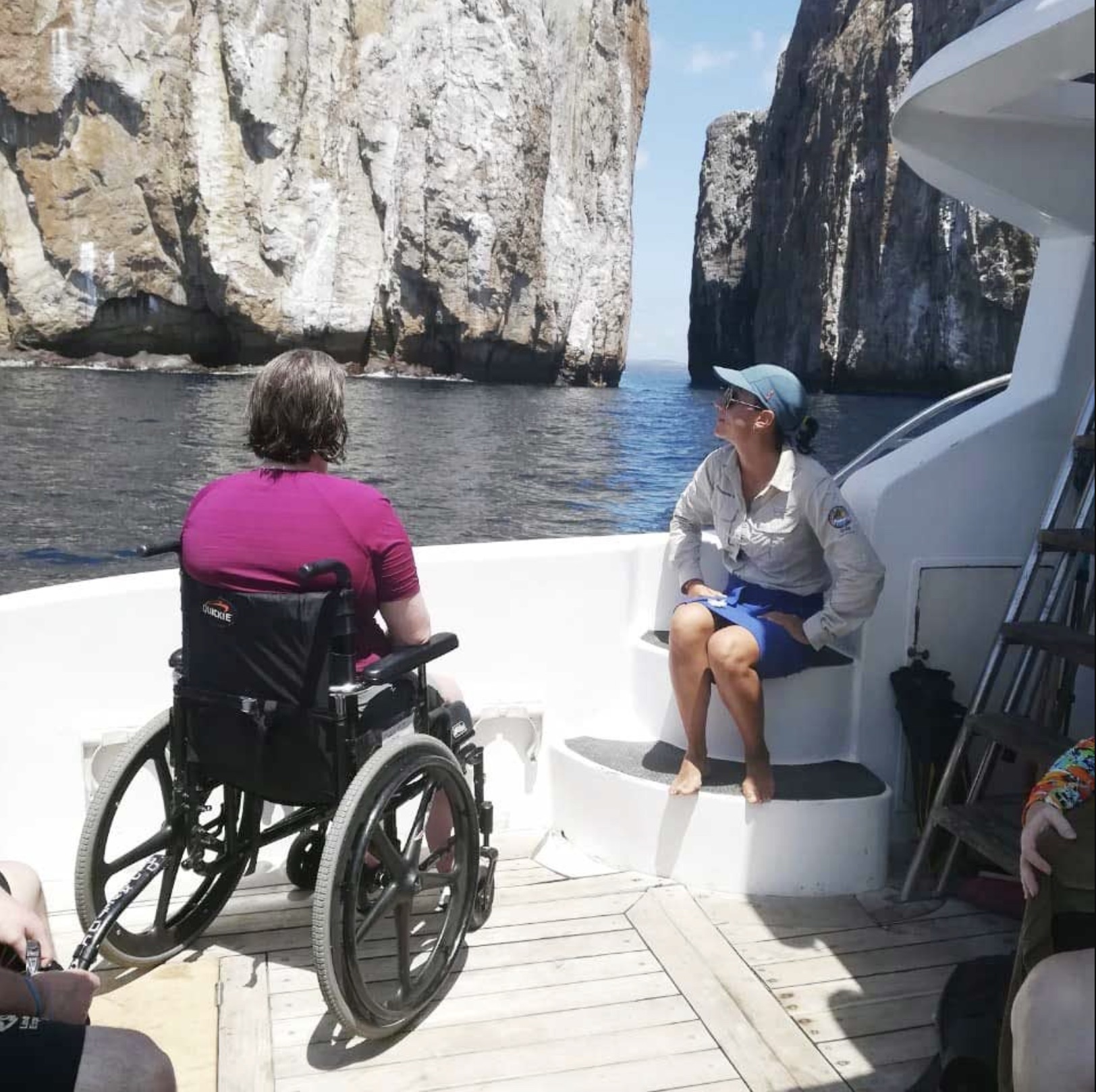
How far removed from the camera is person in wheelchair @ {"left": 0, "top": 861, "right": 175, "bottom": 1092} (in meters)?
1.17

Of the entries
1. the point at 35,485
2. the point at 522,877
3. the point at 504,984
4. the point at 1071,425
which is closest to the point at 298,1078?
the point at 504,984

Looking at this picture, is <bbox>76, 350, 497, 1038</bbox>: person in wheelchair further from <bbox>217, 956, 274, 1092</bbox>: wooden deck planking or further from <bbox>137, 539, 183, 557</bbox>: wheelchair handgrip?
<bbox>217, 956, 274, 1092</bbox>: wooden deck planking

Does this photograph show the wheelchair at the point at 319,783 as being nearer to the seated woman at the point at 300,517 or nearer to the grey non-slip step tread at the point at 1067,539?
the seated woman at the point at 300,517

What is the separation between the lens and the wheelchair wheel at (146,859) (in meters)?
2.01

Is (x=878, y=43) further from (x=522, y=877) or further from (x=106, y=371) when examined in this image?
(x=522, y=877)

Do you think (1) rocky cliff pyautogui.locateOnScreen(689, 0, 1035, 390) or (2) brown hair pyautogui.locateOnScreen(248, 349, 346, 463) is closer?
(2) brown hair pyautogui.locateOnScreen(248, 349, 346, 463)

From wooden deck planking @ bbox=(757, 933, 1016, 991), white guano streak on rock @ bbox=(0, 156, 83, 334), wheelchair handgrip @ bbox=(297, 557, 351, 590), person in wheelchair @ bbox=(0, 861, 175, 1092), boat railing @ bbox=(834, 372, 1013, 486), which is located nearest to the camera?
person in wheelchair @ bbox=(0, 861, 175, 1092)

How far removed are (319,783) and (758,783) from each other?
3.87ft

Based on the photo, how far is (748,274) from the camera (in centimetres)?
6775

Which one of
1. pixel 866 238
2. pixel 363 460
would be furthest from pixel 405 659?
pixel 866 238

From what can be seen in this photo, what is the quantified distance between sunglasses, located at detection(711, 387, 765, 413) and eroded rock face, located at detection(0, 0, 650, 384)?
3642 centimetres

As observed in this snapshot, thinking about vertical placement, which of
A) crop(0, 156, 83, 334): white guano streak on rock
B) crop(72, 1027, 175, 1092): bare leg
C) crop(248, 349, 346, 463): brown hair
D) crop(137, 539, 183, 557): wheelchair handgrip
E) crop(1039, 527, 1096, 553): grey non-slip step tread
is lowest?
crop(72, 1027, 175, 1092): bare leg

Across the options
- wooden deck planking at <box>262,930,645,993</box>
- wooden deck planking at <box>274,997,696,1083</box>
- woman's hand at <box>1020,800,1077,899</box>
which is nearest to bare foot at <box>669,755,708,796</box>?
wooden deck planking at <box>262,930,645,993</box>

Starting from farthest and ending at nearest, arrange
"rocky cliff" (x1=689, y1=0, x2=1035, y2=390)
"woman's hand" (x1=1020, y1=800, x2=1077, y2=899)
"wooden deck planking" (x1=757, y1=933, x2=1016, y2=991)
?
"rocky cliff" (x1=689, y1=0, x2=1035, y2=390), "wooden deck planking" (x1=757, y1=933, x2=1016, y2=991), "woman's hand" (x1=1020, y1=800, x2=1077, y2=899)
